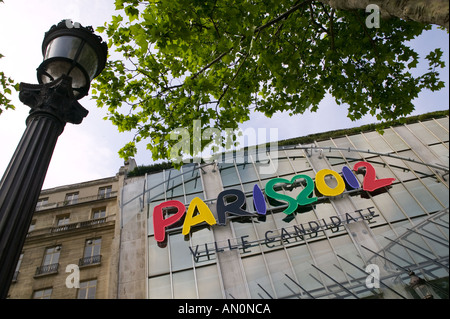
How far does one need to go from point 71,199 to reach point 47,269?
675cm

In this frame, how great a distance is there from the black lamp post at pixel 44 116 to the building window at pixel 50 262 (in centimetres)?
1949

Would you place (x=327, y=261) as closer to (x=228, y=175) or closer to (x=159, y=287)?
(x=228, y=175)

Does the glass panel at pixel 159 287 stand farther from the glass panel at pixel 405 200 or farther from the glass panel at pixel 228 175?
the glass panel at pixel 405 200

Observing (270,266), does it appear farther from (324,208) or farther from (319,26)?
(319,26)

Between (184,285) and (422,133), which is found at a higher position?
(422,133)

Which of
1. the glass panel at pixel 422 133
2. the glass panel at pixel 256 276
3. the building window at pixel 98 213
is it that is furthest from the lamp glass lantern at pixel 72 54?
the glass panel at pixel 422 133

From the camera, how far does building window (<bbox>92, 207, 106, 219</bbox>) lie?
23203 mm

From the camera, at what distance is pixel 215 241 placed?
17.4 m

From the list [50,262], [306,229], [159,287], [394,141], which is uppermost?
[394,141]

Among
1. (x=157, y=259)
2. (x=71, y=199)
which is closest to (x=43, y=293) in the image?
(x=157, y=259)

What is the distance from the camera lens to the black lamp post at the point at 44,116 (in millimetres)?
2525

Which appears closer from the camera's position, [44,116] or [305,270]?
[44,116]

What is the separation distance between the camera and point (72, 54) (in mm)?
3674

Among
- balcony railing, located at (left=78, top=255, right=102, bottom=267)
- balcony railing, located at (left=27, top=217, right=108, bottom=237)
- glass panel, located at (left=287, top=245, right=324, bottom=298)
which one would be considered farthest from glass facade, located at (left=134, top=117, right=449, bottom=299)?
balcony railing, located at (left=27, top=217, right=108, bottom=237)
